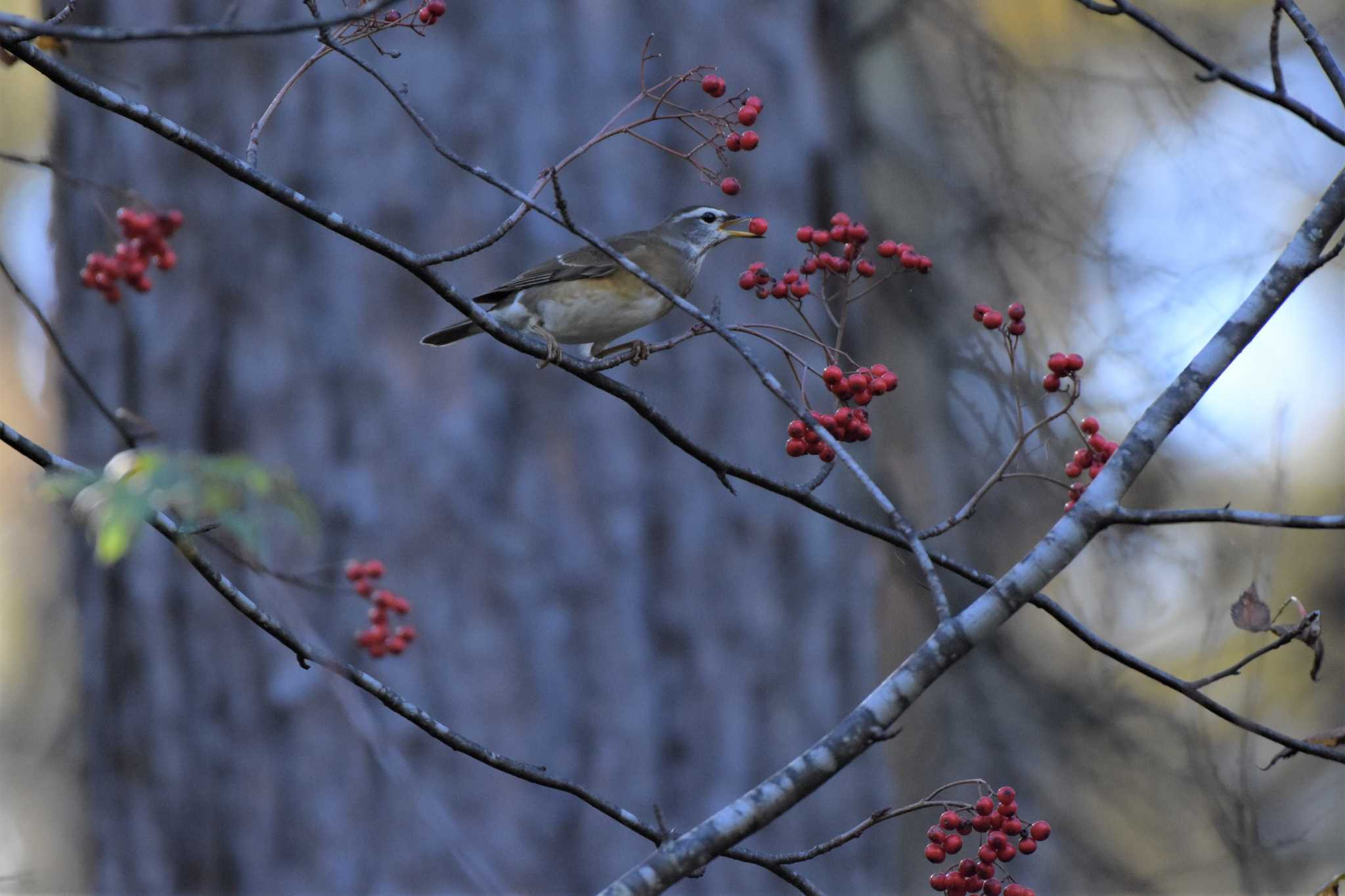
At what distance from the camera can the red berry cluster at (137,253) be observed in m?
3.31

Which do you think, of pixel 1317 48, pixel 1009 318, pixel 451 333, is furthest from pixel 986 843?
A: pixel 451 333

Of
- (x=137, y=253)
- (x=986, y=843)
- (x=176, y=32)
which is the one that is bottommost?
(x=986, y=843)

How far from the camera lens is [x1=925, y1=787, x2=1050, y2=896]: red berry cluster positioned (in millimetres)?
2188

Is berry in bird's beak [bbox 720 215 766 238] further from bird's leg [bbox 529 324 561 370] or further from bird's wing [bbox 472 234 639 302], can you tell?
bird's leg [bbox 529 324 561 370]

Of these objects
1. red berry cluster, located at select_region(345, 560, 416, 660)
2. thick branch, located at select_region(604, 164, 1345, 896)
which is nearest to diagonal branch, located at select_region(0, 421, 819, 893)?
thick branch, located at select_region(604, 164, 1345, 896)

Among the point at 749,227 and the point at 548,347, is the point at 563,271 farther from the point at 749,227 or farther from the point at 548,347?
the point at 548,347

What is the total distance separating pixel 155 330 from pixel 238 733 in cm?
148

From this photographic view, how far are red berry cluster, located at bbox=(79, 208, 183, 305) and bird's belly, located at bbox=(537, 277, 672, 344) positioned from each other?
1.05 metres

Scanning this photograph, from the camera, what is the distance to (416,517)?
4555 millimetres

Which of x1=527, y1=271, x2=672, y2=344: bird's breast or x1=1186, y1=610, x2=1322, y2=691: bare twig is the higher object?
x1=527, y1=271, x2=672, y2=344: bird's breast

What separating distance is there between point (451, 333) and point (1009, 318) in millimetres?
1882

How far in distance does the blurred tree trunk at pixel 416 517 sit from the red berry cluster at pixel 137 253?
124cm

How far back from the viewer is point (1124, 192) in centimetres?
552

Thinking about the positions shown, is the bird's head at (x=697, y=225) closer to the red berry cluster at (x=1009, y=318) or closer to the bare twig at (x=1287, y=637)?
the red berry cluster at (x=1009, y=318)
